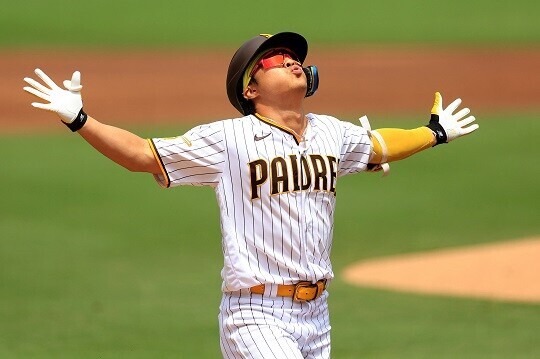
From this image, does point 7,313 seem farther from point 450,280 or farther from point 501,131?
point 501,131

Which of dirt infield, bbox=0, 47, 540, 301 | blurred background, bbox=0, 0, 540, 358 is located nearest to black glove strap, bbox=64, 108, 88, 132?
blurred background, bbox=0, 0, 540, 358

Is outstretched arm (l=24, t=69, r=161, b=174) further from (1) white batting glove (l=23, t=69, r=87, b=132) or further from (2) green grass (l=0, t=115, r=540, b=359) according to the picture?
(2) green grass (l=0, t=115, r=540, b=359)

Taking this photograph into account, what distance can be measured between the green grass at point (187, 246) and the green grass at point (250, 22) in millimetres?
6489

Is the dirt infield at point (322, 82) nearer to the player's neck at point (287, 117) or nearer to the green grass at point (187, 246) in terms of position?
the green grass at point (187, 246)

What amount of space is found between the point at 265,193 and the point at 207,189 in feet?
24.3

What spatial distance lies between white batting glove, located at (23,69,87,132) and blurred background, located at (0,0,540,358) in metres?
2.95

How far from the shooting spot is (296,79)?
525cm

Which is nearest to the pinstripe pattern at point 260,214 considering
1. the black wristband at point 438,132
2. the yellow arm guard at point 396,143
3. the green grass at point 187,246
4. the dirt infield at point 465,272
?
the yellow arm guard at point 396,143

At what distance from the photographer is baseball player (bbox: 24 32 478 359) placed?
16.4 ft

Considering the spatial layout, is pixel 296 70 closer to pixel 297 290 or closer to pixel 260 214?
pixel 260 214

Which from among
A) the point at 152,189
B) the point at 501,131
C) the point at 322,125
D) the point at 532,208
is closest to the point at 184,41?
the point at 501,131

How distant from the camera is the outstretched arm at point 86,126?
487 cm

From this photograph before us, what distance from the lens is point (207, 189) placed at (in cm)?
1246

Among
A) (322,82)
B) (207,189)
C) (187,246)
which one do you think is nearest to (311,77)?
(187,246)
